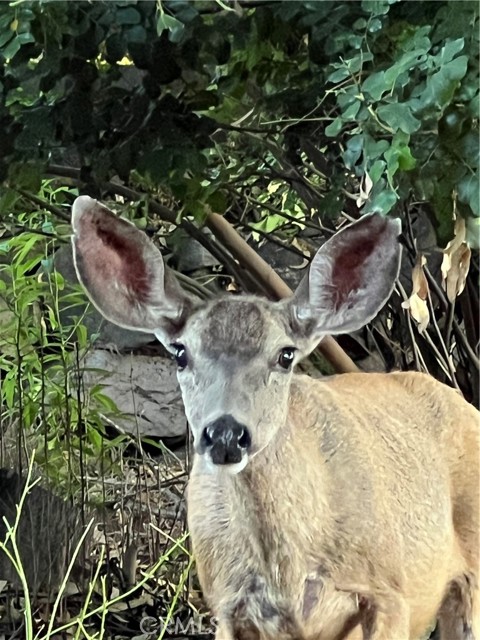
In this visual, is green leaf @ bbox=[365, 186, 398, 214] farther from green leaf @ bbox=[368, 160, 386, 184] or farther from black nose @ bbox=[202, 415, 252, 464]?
black nose @ bbox=[202, 415, 252, 464]

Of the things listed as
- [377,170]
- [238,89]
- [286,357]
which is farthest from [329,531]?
[238,89]

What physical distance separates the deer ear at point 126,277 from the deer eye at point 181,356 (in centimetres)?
3

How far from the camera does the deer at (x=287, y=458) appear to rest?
3.65ft

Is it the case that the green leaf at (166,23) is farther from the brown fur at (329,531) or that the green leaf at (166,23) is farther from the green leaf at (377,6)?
the brown fur at (329,531)

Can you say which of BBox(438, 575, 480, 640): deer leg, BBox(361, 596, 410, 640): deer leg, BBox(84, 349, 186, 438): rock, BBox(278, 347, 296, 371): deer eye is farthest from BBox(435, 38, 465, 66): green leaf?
BBox(84, 349, 186, 438): rock

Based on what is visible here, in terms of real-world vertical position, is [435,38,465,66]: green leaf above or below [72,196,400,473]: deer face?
above

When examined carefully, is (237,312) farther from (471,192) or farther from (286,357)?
(471,192)

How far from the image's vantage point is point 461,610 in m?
1.42

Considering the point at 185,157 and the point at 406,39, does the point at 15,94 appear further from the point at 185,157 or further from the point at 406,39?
the point at 406,39

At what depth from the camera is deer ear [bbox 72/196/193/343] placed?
3.69ft

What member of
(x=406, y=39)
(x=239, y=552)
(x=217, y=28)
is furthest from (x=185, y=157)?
(x=239, y=552)

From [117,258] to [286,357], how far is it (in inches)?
8.7

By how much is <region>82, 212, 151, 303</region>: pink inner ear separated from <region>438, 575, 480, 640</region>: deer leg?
62 cm

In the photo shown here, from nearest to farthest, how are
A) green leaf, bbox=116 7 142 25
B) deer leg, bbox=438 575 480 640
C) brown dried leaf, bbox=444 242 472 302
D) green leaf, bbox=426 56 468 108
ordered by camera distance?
green leaf, bbox=426 56 468 108, green leaf, bbox=116 7 142 25, brown dried leaf, bbox=444 242 472 302, deer leg, bbox=438 575 480 640
